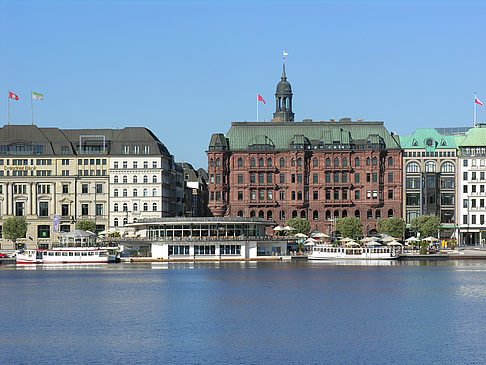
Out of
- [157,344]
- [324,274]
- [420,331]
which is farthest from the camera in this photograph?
[324,274]

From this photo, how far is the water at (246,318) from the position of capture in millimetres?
76000

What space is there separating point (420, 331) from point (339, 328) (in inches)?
294

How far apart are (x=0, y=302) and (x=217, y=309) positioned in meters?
27.5

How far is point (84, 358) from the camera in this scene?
74.2 m

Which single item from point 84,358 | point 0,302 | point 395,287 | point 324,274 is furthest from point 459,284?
point 84,358

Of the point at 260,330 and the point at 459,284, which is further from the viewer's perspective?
the point at 459,284

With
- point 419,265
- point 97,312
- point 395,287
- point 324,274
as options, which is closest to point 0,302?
point 97,312

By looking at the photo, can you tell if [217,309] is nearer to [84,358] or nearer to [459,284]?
[84,358]

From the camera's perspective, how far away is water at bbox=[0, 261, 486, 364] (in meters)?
76.0

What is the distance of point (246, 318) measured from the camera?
97.0m

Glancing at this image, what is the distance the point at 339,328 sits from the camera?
8906 centimetres

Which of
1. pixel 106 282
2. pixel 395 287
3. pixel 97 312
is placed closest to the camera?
pixel 97 312

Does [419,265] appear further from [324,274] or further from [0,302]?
[0,302]

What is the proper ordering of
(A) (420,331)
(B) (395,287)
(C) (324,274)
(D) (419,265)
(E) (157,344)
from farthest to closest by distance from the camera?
(D) (419,265) → (C) (324,274) → (B) (395,287) → (A) (420,331) → (E) (157,344)
